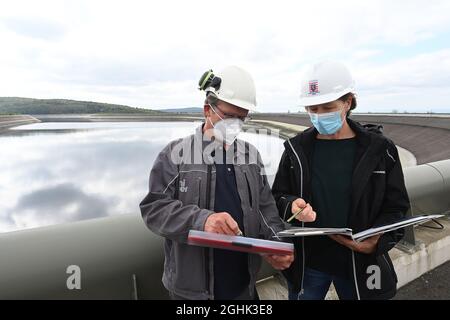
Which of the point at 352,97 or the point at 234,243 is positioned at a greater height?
the point at 352,97

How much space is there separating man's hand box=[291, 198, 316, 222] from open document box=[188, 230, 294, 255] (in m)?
0.34

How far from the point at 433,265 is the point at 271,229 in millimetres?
2784

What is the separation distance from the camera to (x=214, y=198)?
56.4 inches

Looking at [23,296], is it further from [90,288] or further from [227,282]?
[227,282]

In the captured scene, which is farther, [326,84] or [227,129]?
[326,84]

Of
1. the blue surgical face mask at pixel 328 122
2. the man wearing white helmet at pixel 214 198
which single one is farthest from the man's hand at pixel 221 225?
the blue surgical face mask at pixel 328 122

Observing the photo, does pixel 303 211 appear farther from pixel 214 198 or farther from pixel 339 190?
pixel 214 198

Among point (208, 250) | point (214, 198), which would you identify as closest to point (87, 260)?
point (208, 250)

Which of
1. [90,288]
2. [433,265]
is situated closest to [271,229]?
[90,288]

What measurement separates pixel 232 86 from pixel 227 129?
238mm

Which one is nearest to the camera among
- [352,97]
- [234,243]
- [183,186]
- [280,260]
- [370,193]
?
[234,243]

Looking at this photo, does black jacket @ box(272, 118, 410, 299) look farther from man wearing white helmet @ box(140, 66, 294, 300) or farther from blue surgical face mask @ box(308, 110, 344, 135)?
man wearing white helmet @ box(140, 66, 294, 300)

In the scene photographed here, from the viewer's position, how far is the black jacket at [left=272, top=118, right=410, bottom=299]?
1.61 m
